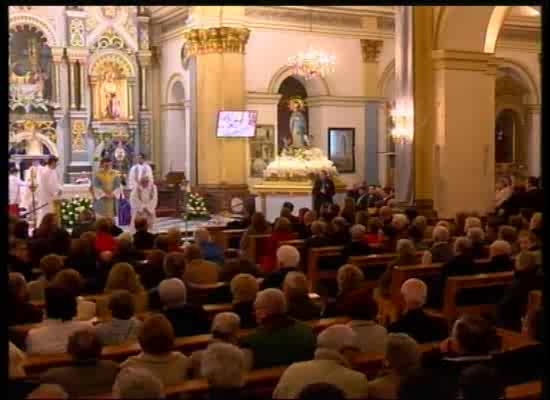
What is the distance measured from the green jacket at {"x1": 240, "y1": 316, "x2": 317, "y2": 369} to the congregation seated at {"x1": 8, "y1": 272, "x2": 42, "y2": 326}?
5.63ft

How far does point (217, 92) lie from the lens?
17.2 meters

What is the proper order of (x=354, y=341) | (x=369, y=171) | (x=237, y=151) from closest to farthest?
(x=354, y=341)
(x=237, y=151)
(x=369, y=171)

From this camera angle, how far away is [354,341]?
4598mm

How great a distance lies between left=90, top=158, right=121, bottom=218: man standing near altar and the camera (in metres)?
15.3

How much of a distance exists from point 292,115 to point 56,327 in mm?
16765

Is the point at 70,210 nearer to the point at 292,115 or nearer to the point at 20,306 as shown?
the point at 292,115

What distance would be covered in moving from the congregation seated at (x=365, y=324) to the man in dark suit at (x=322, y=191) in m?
10.6

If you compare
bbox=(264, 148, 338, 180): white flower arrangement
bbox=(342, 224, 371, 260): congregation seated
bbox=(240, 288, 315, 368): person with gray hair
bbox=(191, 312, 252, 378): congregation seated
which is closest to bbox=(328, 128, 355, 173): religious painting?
bbox=(264, 148, 338, 180): white flower arrangement

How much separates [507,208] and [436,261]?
4285 millimetres

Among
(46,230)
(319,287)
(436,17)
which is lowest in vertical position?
(319,287)

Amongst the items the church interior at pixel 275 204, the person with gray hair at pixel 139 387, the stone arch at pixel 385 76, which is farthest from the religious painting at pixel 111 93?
the person with gray hair at pixel 139 387

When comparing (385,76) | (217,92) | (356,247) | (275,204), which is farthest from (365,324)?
(385,76)

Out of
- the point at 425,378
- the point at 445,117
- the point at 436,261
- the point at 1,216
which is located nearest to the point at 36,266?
the point at 436,261

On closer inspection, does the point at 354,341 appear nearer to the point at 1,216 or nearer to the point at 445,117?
the point at 1,216
